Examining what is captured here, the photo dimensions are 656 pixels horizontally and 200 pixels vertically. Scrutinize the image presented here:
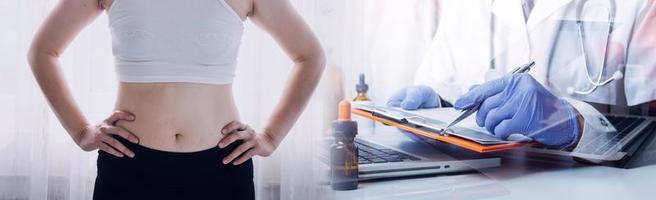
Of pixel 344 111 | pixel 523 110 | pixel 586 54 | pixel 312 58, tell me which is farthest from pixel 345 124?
pixel 586 54

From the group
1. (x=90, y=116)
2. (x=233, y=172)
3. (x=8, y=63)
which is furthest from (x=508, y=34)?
(x=8, y=63)

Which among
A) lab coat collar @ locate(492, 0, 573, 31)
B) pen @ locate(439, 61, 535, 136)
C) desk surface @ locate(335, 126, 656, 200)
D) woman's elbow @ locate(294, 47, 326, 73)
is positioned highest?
lab coat collar @ locate(492, 0, 573, 31)

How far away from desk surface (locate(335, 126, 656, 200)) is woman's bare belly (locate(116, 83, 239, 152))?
1.01 feet

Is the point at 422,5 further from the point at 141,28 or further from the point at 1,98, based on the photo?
the point at 1,98

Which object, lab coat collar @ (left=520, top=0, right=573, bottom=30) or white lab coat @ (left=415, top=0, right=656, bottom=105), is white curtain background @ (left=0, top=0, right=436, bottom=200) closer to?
white lab coat @ (left=415, top=0, right=656, bottom=105)

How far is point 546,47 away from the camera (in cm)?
90

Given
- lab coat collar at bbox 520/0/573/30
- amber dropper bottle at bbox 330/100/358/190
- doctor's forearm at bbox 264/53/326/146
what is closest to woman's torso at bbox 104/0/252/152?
doctor's forearm at bbox 264/53/326/146

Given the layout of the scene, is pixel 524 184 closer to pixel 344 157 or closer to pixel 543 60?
pixel 543 60

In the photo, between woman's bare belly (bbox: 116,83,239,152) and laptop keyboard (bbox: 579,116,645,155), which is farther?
laptop keyboard (bbox: 579,116,645,155)

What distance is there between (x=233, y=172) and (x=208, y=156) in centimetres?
5

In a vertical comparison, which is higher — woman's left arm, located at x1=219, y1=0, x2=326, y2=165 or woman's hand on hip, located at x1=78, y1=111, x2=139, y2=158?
woman's left arm, located at x1=219, y1=0, x2=326, y2=165

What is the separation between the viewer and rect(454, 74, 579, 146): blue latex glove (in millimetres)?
885

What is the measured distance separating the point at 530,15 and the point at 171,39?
2.02 ft

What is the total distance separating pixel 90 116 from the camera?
110 cm
